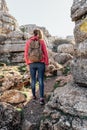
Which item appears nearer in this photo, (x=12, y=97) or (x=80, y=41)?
(x=80, y=41)

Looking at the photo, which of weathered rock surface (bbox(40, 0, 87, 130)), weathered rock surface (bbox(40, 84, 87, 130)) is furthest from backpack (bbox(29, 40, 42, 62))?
weathered rock surface (bbox(40, 84, 87, 130))

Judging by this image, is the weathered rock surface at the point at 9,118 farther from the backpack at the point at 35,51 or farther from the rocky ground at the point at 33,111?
the backpack at the point at 35,51

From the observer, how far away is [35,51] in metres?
8.14

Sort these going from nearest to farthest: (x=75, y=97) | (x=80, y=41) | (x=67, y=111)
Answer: (x=67, y=111) → (x=75, y=97) → (x=80, y=41)

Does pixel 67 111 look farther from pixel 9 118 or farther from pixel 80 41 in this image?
pixel 80 41

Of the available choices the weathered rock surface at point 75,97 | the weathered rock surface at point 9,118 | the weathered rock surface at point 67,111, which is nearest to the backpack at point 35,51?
the weathered rock surface at point 75,97

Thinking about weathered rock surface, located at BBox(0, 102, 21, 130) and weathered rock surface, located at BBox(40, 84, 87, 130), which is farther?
weathered rock surface, located at BBox(0, 102, 21, 130)

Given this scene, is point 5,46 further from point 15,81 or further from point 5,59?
point 15,81

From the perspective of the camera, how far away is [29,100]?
29.0 ft

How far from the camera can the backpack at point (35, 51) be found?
811cm

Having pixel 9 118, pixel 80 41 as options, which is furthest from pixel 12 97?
pixel 80 41

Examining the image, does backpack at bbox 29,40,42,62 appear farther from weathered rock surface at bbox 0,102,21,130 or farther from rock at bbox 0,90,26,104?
weathered rock surface at bbox 0,102,21,130

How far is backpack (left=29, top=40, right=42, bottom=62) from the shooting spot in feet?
26.6

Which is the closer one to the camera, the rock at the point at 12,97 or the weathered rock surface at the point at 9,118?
the weathered rock surface at the point at 9,118
